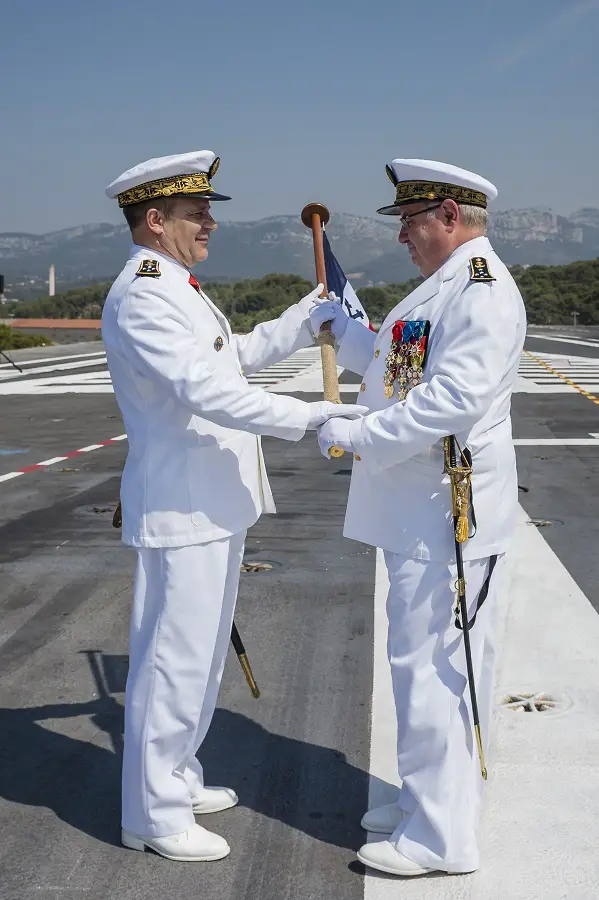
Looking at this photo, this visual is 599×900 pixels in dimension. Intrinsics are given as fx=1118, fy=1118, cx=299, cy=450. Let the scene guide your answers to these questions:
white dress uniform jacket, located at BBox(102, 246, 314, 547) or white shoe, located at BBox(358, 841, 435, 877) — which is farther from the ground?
white dress uniform jacket, located at BBox(102, 246, 314, 547)

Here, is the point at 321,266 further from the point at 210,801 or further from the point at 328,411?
the point at 210,801

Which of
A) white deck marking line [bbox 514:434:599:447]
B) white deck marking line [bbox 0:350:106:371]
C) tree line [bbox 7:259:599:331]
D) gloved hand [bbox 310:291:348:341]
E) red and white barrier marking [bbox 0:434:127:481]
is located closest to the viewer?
gloved hand [bbox 310:291:348:341]

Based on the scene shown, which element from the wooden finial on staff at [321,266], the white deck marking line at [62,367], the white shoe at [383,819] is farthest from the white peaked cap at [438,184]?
the white deck marking line at [62,367]

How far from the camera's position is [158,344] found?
343cm

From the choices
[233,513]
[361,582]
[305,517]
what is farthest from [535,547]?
[233,513]

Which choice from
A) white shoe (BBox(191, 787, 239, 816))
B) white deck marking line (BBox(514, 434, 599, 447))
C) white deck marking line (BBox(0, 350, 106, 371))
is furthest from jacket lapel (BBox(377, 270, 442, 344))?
white deck marking line (BBox(0, 350, 106, 371))

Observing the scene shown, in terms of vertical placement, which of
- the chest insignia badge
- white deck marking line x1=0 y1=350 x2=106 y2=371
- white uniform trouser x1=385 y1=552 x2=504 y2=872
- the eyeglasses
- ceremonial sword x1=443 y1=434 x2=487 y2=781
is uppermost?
the eyeglasses

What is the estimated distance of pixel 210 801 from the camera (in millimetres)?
3822

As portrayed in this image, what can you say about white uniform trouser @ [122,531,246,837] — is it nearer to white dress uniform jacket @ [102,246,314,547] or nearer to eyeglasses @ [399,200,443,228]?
white dress uniform jacket @ [102,246,314,547]

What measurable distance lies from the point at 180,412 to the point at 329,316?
38.6 inches

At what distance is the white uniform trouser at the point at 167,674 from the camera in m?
3.56

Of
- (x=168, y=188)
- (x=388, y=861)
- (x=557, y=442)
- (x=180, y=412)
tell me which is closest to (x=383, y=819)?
(x=388, y=861)

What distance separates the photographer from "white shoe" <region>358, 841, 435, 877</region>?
3365mm

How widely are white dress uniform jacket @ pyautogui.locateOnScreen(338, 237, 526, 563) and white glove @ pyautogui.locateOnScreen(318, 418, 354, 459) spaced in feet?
0.08
